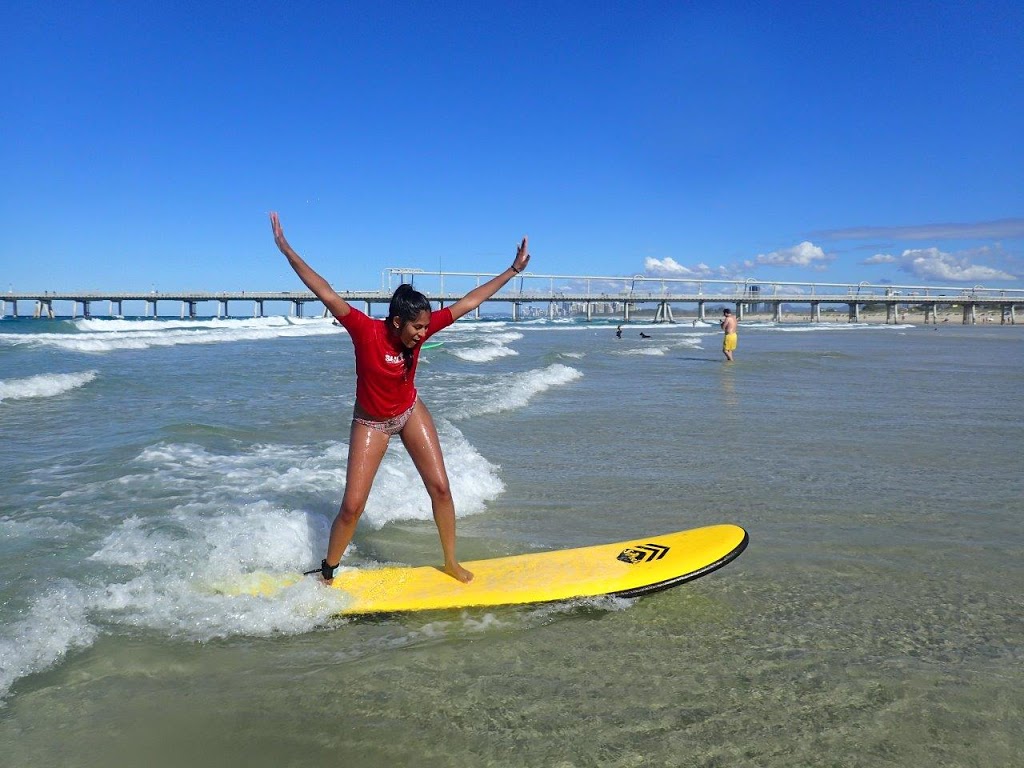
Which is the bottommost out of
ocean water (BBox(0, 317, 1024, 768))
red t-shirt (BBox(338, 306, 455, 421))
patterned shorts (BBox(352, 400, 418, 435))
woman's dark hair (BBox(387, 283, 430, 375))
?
ocean water (BBox(0, 317, 1024, 768))

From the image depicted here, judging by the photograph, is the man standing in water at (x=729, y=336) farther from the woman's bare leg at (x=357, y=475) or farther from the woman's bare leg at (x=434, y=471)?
the woman's bare leg at (x=357, y=475)

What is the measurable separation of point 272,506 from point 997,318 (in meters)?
138

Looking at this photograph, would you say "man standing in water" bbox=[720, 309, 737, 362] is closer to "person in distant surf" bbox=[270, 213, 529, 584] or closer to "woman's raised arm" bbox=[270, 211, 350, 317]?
"person in distant surf" bbox=[270, 213, 529, 584]

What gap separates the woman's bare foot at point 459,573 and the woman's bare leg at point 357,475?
60cm

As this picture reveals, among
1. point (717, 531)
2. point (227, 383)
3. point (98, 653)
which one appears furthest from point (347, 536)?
point (227, 383)

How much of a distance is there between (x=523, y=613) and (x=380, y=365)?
153 centimetres

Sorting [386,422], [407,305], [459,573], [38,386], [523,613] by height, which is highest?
[407,305]

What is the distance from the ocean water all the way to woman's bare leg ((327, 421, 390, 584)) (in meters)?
0.32

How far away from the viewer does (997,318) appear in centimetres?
11662

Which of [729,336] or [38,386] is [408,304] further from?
[729,336]

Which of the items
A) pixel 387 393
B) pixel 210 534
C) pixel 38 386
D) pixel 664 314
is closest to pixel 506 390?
pixel 38 386

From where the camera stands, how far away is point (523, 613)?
381 centimetres

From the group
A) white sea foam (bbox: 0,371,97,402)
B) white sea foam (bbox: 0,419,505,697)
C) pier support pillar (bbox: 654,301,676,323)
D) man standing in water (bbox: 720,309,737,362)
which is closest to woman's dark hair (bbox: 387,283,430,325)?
white sea foam (bbox: 0,419,505,697)

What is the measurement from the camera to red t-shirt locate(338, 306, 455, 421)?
3836 mm
